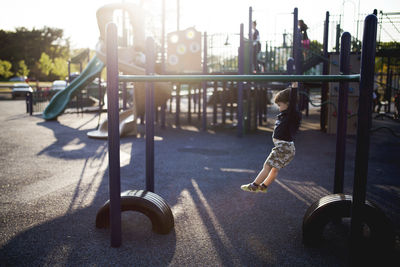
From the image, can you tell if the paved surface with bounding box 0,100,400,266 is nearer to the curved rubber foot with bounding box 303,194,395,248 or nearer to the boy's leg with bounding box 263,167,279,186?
the curved rubber foot with bounding box 303,194,395,248

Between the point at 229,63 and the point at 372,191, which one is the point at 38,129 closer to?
the point at 229,63

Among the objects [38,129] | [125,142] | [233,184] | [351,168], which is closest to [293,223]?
[233,184]

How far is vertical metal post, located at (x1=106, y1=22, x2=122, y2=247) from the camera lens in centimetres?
269

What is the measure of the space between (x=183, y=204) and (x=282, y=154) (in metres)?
1.39

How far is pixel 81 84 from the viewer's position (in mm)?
14109

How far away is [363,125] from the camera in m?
2.34

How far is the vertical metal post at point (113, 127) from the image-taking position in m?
2.69

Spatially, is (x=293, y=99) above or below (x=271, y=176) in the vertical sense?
above

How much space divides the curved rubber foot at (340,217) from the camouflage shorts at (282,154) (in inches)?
17.8

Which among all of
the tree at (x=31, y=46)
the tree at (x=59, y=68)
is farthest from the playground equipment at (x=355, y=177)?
the tree at (x=31, y=46)

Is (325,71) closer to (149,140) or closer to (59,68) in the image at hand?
(149,140)

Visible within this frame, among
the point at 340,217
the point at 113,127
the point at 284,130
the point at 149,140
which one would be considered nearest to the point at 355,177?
the point at 340,217

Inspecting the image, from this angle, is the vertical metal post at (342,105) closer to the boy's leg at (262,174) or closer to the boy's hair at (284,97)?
the boy's hair at (284,97)

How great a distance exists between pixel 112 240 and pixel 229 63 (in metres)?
10.1
